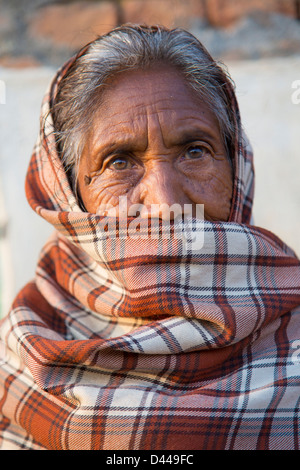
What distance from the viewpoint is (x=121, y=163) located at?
190cm

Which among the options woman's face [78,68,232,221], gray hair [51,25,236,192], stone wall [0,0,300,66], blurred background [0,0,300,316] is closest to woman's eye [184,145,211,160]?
woman's face [78,68,232,221]

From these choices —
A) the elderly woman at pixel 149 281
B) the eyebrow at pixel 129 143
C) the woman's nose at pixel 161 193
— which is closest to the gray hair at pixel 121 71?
the elderly woman at pixel 149 281

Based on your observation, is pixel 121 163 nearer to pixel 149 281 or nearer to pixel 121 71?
pixel 121 71

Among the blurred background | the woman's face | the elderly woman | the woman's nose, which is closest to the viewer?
the elderly woman

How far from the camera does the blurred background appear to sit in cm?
304

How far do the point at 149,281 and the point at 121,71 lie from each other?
775 millimetres

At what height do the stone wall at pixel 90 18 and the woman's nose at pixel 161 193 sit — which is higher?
the stone wall at pixel 90 18

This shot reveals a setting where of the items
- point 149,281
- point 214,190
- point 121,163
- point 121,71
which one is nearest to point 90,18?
point 121,71

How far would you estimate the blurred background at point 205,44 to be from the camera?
9.96ft

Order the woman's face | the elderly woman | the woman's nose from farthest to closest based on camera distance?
the woman's face < the woman's nose < the elderly woman

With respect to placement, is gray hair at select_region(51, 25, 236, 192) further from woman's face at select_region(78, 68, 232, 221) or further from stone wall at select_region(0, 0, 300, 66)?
stone wall at select_region(0, 0, 300, 66)

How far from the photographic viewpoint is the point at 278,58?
3072mm

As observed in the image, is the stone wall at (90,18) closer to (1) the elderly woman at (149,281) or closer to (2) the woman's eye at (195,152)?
(1) the elderly woman at (149,281)

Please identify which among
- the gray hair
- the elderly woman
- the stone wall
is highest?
the stone wall
